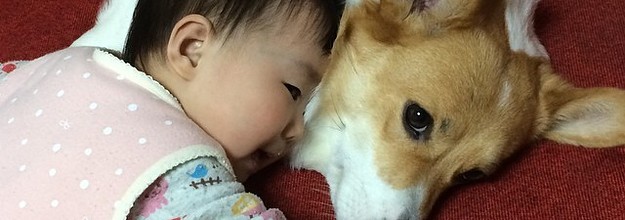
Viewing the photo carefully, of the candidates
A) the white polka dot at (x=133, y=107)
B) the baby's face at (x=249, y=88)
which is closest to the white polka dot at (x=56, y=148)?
the white polka dot at (x=133, y=107)

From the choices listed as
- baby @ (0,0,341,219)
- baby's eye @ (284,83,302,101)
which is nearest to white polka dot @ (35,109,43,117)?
baby @ (0,0,341,219)

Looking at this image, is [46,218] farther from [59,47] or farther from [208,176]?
[59,47]

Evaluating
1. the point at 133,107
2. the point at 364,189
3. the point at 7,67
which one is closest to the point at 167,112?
the point at 133,107

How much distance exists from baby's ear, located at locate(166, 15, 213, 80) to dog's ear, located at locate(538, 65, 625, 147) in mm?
589

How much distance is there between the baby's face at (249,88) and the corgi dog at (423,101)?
0.31 ft

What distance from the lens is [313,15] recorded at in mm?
1386

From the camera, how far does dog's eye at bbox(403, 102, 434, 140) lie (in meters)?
1.33

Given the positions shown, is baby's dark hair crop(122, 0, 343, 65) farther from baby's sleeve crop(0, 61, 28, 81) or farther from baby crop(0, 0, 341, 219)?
baby's sleeve crop(0, 61, 28, 81)

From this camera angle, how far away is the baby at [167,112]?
45.5 inches

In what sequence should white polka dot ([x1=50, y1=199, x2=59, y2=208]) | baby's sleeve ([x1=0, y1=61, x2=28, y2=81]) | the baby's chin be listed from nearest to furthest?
white polka dot ([x1=50, y1=199, x2=59, y2=208]) < the baby's chin < baby's sleeve ([x1=0, y1=61, x2=28, y2=81])

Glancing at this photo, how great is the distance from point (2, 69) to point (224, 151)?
0.48 m

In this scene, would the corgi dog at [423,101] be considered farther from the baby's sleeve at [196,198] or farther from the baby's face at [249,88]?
the baby's sleeve at [196,198]

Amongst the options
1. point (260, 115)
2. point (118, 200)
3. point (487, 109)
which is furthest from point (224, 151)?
point (487, 109)

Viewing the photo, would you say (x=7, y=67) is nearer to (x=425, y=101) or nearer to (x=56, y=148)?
(x=56, y=148)
